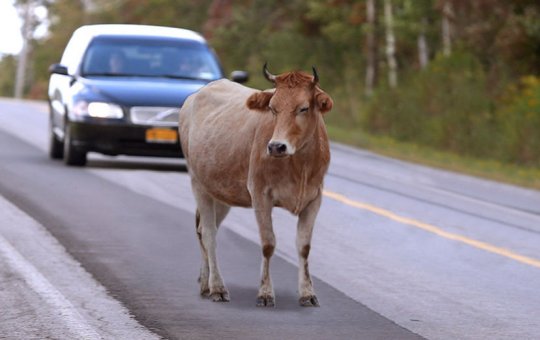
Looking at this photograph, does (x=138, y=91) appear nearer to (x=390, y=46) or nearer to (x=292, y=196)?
(x=292, y=196)

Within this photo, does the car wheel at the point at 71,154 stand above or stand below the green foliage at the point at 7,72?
above

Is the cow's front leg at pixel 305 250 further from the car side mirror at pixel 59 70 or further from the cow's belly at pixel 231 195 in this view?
the car side mirror at pixel 59 70

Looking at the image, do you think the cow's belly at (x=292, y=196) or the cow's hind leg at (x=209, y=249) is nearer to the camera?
the cow's belly at (x=292, y=196)

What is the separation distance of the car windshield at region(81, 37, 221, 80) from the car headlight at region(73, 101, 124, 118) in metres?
1.07

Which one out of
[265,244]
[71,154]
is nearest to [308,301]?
[265,244]

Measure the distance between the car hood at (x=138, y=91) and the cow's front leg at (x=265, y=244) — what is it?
946 centimetres

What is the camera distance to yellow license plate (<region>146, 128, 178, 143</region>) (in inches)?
794

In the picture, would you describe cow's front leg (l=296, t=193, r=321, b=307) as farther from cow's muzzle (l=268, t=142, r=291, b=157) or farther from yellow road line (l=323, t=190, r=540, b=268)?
yellow road line (l=323, t=190, r=540, b=268)

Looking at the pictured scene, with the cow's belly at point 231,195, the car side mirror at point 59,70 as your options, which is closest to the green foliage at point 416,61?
the car side mirror at point 59,70

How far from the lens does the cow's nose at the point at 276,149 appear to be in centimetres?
1025

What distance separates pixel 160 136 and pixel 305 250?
9.50 m

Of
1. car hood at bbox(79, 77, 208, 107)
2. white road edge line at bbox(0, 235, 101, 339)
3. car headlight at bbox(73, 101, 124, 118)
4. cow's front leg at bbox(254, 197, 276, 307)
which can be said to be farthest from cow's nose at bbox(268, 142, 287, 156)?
car headlight at bbox(73, 101, 124, 118)

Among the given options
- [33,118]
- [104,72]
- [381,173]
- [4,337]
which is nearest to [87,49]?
[104,72]

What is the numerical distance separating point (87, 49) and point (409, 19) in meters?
20.7
